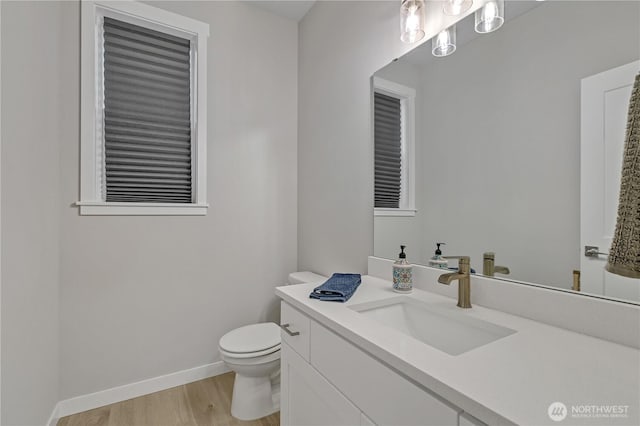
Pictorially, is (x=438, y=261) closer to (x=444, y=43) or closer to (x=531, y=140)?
(x=531, y=140)

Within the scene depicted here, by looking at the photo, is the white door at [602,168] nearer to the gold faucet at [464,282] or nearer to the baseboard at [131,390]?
the gold faucet at [464,282]

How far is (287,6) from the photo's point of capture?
2.33m

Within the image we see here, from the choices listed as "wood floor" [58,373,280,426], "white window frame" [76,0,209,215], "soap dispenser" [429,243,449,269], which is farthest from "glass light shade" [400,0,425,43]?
"wood floor" [58,373,280,426]

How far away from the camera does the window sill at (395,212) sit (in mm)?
1539

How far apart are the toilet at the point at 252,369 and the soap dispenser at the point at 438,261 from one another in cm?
62

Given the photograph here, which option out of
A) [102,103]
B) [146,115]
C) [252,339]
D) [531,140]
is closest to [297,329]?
[252,339]

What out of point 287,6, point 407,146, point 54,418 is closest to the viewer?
point 407,146

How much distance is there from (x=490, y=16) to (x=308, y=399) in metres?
1.58

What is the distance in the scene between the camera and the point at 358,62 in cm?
182

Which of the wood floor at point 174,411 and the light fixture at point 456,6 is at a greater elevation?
the light fixture at point 456,6

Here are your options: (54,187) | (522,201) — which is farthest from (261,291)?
(522,201)

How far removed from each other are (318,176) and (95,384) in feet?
6.17

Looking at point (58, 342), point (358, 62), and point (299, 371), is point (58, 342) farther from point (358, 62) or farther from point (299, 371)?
point (358, 62)

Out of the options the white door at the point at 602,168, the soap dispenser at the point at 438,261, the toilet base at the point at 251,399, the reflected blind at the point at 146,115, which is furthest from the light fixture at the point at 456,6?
the toilet base at the point at 251,399
